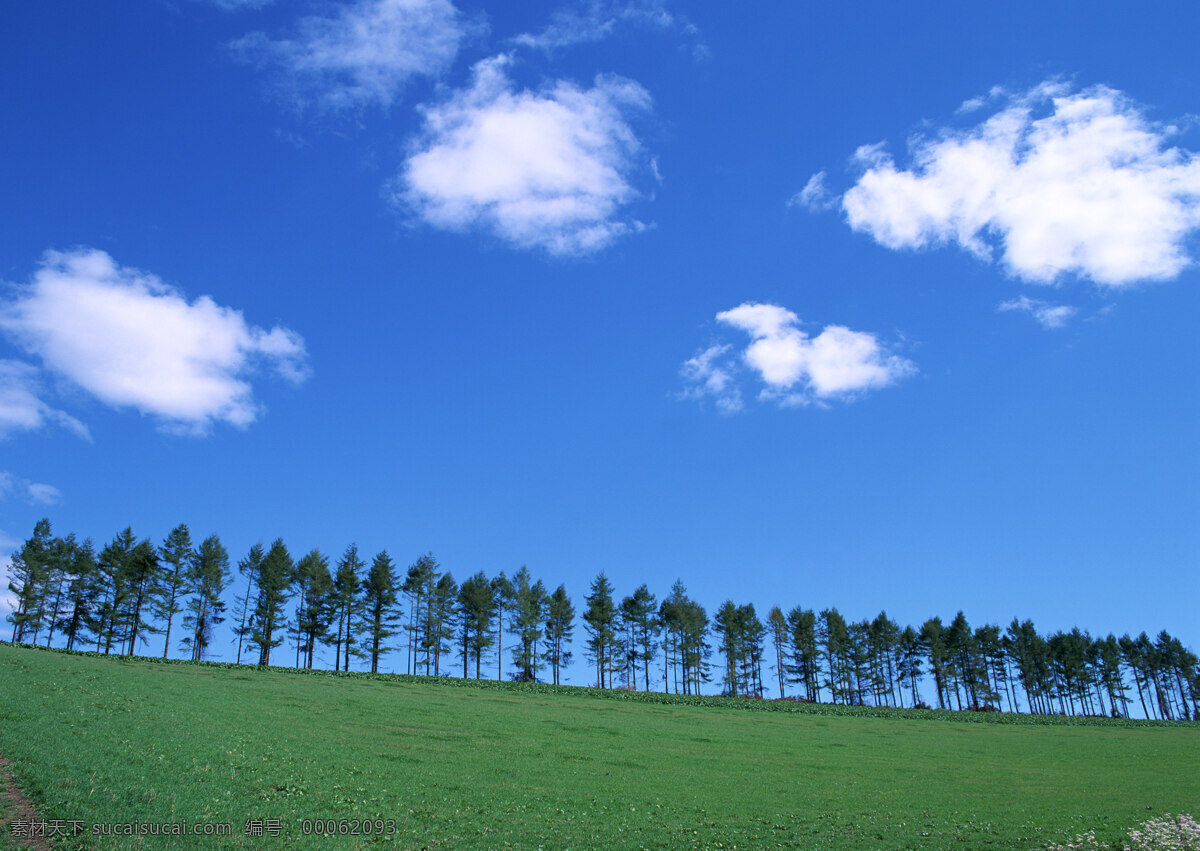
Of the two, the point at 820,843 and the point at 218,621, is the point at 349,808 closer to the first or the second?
the point at 820,843

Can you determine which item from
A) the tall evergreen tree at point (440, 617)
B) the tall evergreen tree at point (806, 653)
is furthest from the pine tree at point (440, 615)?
the tall evergreen tree at point (806, 653)

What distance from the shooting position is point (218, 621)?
8831cm

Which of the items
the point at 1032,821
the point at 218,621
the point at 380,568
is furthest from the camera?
the point at 380,568

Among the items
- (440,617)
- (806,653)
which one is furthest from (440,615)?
(806,653)

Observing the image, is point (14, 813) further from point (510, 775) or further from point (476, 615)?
point (476, 615)

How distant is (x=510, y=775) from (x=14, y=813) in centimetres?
1987

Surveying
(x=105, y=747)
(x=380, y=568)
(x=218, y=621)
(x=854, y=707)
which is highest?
(x=380, y=568)

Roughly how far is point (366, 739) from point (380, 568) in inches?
2435

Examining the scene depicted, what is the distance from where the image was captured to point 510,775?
1227 inches

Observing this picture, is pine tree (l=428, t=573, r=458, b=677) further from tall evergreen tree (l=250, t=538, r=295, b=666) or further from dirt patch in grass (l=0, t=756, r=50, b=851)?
dirt patch in grass (l=0, t=756, r=50, b=851)

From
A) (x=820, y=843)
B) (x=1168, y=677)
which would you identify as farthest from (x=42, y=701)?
(x=1168, y=677)

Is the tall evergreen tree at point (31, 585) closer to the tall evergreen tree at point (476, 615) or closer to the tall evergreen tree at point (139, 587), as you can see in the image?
the tall evergreen tree at point (139, 587)

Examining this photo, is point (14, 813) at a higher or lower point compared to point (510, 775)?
higher

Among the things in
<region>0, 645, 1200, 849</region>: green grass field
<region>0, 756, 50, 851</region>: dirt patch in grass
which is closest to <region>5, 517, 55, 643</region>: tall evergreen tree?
<region>0, 645, 1200, 849</region>: green grass field
